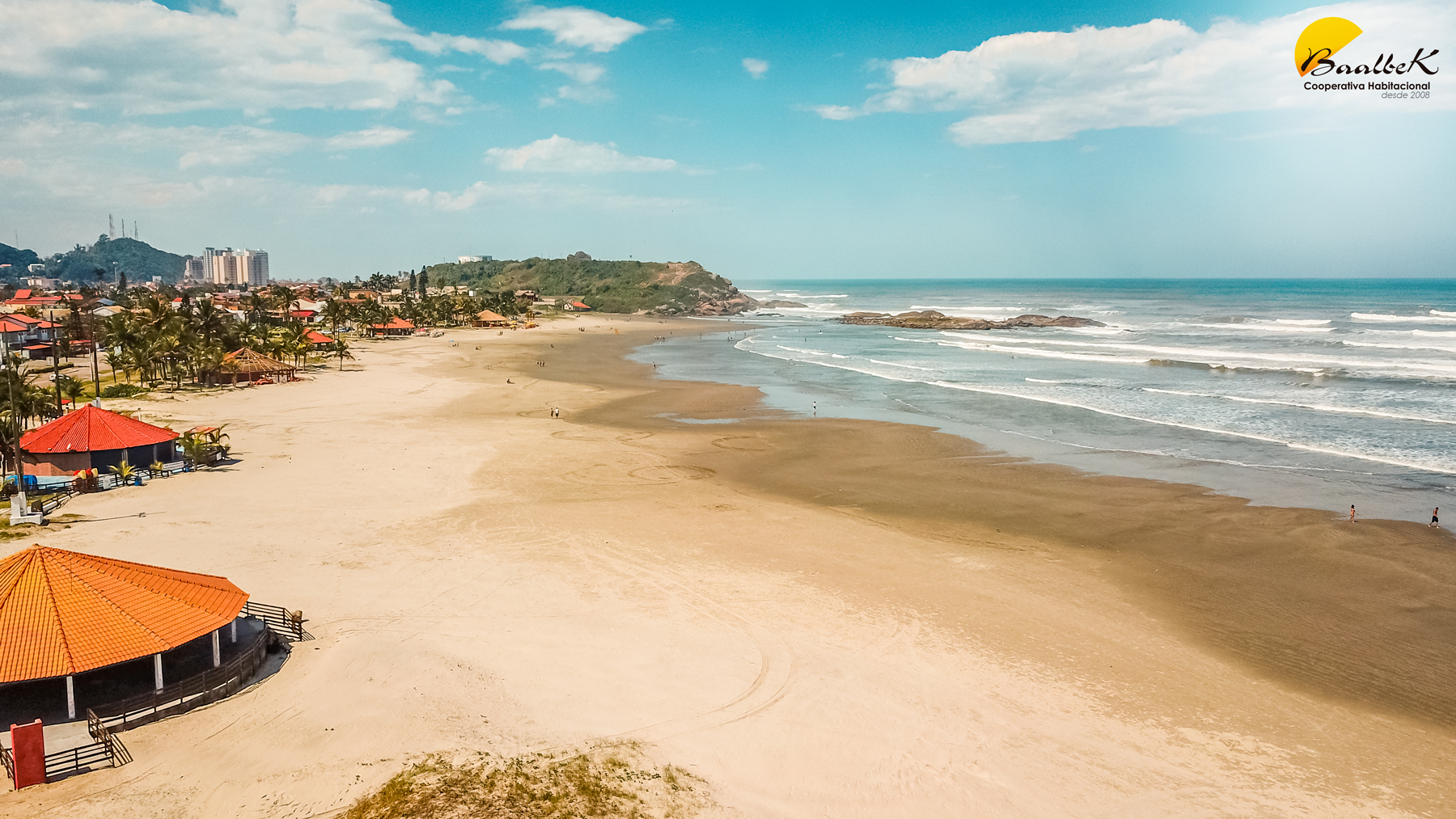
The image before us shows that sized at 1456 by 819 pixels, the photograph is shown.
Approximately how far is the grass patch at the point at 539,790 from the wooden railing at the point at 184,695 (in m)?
4.72

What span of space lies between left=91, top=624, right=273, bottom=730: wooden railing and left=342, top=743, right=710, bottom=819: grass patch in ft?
15.5

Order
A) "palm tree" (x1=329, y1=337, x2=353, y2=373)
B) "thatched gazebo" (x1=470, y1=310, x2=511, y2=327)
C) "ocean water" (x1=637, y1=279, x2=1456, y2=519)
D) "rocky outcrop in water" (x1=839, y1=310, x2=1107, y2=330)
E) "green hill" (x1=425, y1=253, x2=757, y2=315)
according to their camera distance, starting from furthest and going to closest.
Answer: "green hill" (x1=425, y1=253, x2=757, y2=315)
"thatched gazebo" (x1=470, y1=310, x2=511, y2=327)
"rocky outcrop in water" (x1=839, y1=310, x2=1107, y2=330)
"palm tree" (x1=329, y1=337, x2=353, y2=373)
"ocean water" (x1=637, y1=279, x2=1456, y2=519)

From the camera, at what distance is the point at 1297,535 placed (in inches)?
922

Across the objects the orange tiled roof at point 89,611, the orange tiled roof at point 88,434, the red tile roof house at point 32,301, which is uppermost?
the red tile roof house at point 32,301

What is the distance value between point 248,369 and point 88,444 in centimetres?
2563

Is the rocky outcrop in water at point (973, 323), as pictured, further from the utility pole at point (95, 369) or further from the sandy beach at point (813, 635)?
the utility pole at point (95, 369)

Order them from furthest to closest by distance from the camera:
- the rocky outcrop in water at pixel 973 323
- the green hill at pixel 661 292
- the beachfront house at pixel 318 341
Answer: the green hill at pixel 661 292 → the rocky outcrop in water at pixel 973 323 → the beachfront house at pixel 318 341

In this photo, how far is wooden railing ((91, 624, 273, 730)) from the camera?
12.9 meters

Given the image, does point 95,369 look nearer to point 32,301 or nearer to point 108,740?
point 108,740

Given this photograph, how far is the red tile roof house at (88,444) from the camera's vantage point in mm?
26984

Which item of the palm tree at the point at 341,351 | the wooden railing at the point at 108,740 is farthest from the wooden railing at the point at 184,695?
the palm tree at the point at 341,351

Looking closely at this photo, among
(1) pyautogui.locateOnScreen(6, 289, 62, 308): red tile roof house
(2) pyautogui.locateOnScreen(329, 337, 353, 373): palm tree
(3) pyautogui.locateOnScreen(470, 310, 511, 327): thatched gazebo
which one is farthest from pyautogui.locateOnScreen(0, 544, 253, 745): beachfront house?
(1) pyautogui.locateOnScreen(6, 289, 62, 308): red tile roof house

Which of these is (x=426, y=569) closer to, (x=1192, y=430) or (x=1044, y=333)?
(x=1192, y=430)

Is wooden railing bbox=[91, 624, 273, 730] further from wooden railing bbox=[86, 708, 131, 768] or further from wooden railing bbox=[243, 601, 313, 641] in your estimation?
wooden railing bbox=[243, 601, 313, 641]
